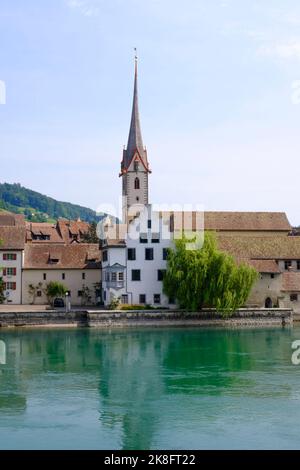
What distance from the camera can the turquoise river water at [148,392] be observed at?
26312 mm

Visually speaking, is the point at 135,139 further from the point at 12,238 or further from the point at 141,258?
the point at 141,258

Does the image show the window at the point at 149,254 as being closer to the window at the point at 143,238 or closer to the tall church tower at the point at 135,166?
the window at the point at 143,238

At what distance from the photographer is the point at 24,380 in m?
36.3

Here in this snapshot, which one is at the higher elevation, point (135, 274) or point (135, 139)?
point (135, 139)

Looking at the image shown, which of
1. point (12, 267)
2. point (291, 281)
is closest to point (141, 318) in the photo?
point (12, 267)

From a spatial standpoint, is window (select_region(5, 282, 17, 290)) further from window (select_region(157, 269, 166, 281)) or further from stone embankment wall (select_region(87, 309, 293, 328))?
window (select_region(157, 269, 166, 281))

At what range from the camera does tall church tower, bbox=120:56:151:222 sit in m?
80.2

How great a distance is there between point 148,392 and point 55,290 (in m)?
32.3

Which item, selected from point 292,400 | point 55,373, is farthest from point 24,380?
point 292,400

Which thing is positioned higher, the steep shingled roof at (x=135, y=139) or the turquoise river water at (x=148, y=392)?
the steep shingled roof at (x=135, y=139)

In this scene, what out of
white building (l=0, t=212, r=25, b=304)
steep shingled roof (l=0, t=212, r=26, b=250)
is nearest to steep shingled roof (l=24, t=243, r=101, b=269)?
white building (l=0, t=212, r=25, b=304)

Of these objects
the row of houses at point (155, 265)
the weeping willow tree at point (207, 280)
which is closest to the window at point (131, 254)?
the row of houses at point (155, 265)

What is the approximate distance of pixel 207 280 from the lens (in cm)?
6019

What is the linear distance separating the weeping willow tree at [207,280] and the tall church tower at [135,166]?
2007 centimetres
